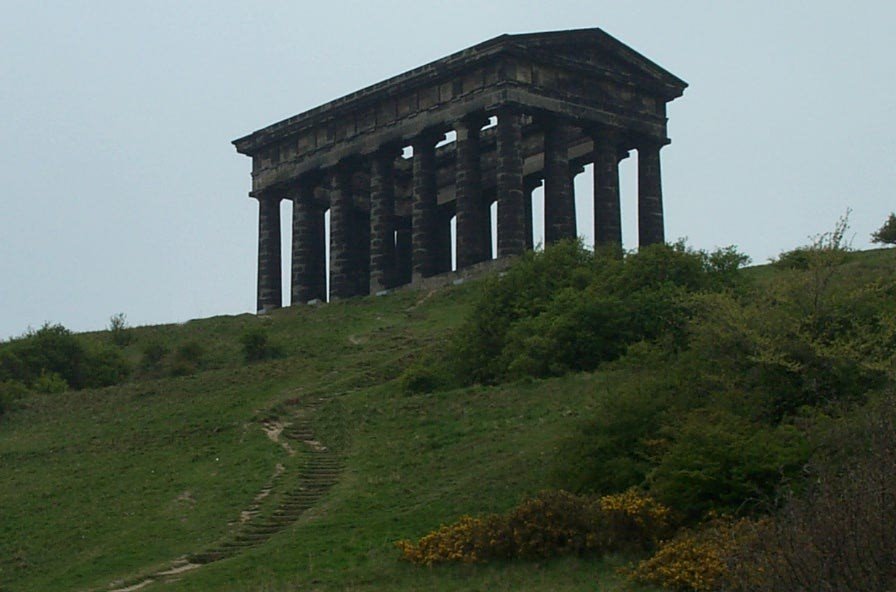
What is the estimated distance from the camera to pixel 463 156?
266 feet

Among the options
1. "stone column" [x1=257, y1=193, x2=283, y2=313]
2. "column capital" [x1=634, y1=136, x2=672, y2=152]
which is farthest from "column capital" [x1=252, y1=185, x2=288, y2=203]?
"column capital" [x1=634, y1=136, x2=672, y2=152]

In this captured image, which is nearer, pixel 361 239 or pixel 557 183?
pixel 557 183

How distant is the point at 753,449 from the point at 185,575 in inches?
519

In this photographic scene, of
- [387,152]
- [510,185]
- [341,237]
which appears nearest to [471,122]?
[510,185]

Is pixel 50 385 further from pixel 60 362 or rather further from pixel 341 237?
pixel 341 237

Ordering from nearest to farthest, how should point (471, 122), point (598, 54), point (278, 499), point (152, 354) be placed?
point (278, 499)
point (152, 354)
point (471, 122)
point (598, 54)

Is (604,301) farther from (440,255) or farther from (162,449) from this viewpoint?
(440,255)

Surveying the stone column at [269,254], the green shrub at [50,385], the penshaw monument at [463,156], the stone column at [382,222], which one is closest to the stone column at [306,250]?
the penshaw monument at [463,156]

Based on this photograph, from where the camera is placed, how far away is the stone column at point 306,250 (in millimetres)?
92438

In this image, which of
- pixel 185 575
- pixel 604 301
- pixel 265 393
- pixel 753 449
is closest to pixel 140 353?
pixel 265 393

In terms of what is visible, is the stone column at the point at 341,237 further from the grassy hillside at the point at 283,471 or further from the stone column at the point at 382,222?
the grassy hillside at the point at 283,471

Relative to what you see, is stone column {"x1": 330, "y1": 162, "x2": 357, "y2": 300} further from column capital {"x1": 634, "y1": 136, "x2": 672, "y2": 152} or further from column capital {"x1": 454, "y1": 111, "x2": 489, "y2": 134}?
column capital {"x1": 634, "y1": 136, "x2": 672, "y2": 152}

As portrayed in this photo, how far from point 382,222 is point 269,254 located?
36.5ft

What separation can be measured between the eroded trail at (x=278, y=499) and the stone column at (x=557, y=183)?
3005cm
